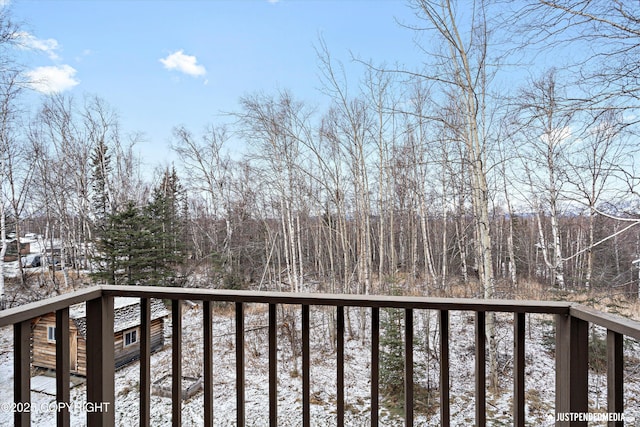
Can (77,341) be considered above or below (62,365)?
below

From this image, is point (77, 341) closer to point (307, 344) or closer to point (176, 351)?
point (176, 351)

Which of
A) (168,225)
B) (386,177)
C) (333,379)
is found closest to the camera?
(333,379)

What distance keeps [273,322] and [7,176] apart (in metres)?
9.04

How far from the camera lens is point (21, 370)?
102 centimetres

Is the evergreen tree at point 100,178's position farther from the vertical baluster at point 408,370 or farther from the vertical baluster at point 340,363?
the vertical baluster at point 408,370

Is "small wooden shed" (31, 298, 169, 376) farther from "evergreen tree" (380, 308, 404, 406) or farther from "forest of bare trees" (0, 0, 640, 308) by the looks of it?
"evergreen tree" (380, 308, 404, 406)

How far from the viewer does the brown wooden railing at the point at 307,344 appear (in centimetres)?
103

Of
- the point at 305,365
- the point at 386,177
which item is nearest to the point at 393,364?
the point at 386,177

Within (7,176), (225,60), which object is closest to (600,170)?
(225,60)

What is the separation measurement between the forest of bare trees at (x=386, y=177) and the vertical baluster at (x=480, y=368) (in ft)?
9.02

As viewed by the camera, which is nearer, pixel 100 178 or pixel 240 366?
pixel 240 366

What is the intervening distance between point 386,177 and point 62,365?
6241 millimetres

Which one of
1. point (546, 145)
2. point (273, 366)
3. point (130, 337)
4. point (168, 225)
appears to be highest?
point (546, 145)

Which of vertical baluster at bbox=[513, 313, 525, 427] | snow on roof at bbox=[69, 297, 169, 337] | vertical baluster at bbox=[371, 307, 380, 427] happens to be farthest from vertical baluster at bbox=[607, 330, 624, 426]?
snow on roof at bbox=[69, 297, 169, 337]
